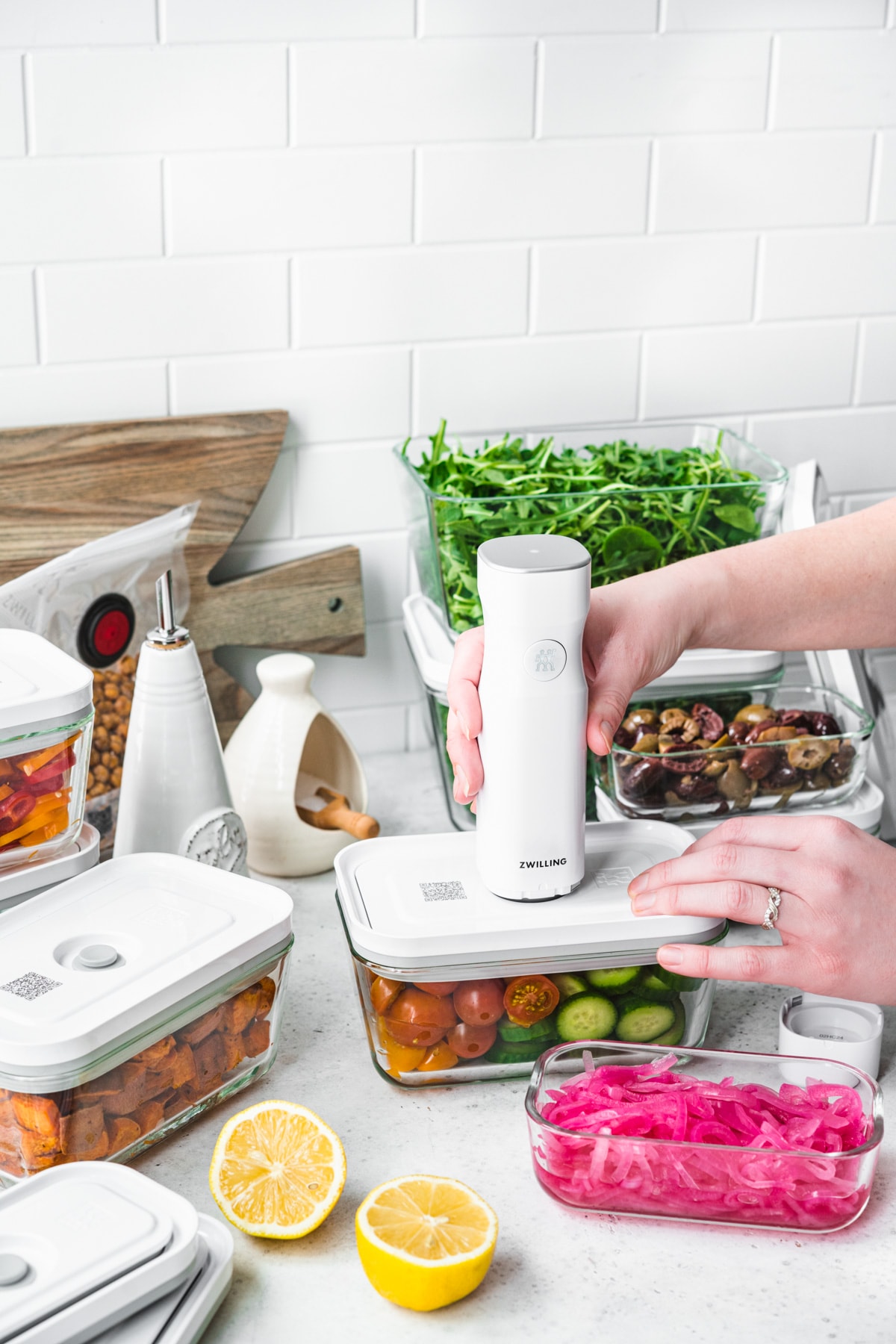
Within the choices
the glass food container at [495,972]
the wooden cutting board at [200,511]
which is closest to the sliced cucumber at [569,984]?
the glass food container at [495,972]

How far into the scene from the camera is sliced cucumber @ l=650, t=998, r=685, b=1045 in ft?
2.92

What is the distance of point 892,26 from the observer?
1.42 m

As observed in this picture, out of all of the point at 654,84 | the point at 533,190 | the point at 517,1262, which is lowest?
the point at 517,1262

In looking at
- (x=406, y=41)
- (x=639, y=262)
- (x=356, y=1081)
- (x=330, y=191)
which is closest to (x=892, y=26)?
(x=639, y=262)

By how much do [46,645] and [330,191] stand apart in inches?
24.5

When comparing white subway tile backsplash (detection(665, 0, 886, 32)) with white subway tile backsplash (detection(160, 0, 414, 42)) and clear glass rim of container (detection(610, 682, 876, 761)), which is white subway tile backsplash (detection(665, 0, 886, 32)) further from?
clear glass rim of container (detection(610, 682, 876, 761))

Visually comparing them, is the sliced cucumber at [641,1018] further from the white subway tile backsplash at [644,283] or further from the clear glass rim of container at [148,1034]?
the white subway tile backsplash at [644,283]

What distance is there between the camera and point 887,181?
1.48 m

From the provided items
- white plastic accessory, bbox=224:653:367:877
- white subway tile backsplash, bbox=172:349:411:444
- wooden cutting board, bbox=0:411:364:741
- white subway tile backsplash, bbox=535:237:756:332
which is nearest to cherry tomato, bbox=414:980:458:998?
white plastic accessory, bbox=224:653:367:877

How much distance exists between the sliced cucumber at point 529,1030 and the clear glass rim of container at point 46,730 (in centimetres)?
37

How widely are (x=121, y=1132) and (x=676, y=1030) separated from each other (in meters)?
0.38

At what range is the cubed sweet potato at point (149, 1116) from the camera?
800 mm

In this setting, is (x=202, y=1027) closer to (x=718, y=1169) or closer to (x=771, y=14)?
(x=718, y=1169)

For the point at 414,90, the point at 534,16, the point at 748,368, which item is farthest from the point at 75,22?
the point at 748,368
